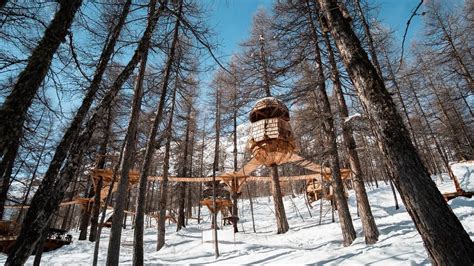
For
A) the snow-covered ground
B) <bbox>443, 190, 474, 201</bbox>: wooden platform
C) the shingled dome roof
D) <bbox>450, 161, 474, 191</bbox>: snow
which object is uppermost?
the shingled dome roof

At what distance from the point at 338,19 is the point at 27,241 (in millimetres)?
4625

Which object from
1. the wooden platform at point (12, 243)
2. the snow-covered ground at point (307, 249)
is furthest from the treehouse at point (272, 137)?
the wooden platform at point (12, 243)

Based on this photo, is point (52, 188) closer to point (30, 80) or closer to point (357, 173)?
point (30, 80)

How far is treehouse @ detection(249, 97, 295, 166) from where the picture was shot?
20.1ft

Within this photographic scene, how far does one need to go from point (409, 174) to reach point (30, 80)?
4.31 metres

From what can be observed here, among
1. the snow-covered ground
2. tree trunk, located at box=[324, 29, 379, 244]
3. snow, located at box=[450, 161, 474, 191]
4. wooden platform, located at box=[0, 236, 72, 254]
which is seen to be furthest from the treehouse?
wooden platform, located at box=[0, 236, 72, 254]

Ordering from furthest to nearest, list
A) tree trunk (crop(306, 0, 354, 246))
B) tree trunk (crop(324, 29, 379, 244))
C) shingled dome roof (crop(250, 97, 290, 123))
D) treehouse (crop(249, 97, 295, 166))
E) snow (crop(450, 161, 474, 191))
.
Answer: snow (crop(450, 161, 474, 191)) → tree trunk (crop(306, 0, 354, 246)) → shingled dome roof (crop(250, 97, 290, 123)) → tree trunk (crop(324, 29, 379, 244)) → treehouse (crop(249, 97, 295, 166))

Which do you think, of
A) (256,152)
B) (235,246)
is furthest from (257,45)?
(235,246)

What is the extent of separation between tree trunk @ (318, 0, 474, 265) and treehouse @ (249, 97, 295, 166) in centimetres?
305

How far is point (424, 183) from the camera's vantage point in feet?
7.96

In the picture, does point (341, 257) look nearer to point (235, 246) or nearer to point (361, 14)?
point (235, 246)

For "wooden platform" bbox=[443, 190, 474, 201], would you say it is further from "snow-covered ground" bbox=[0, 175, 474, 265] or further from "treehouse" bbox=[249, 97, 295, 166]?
"treehouse" bbox=[249, 97, 295, 166]

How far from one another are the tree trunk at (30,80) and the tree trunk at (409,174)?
371 centimetres

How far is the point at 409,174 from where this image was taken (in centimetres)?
248
